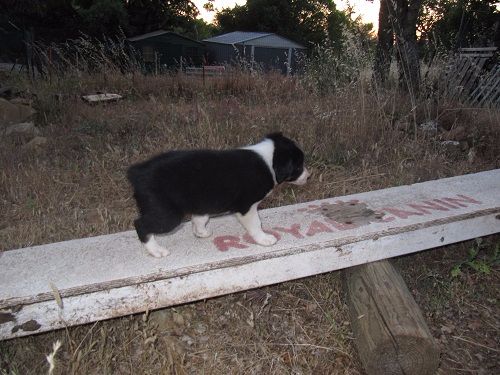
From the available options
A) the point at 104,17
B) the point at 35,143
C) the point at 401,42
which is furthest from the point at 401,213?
the point at 104,17

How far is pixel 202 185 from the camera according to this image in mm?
2447

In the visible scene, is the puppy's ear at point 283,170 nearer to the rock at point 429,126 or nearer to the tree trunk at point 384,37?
the rock at point 429,126

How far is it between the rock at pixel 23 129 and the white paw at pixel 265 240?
419 cm

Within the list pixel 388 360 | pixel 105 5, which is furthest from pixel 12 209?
pixel 105 5

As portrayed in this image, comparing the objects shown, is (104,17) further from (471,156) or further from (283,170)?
(283,170)

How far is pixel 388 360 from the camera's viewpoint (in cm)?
234

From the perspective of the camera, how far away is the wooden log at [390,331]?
91.1 inches

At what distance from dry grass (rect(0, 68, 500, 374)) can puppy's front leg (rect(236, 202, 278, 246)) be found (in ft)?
1.83

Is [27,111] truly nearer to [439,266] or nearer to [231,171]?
[231,171]

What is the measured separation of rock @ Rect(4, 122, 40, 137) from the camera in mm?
5352

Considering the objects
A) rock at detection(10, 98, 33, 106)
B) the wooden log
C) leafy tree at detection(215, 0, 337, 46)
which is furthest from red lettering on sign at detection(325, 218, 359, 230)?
leafy tree at detection(215, 0, 337, 46)

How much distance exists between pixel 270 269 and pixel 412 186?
1812mm

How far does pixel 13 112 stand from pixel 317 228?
5207 millimetres

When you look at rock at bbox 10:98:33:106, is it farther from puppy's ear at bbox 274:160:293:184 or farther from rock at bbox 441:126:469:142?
rock at bbox 441:126:469:142
